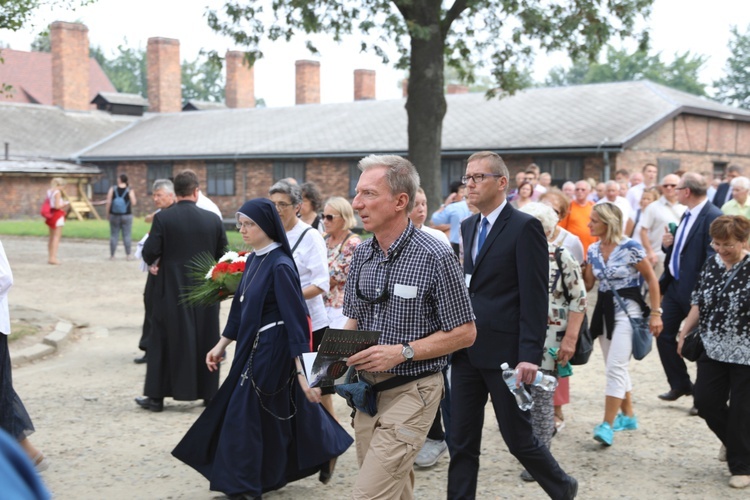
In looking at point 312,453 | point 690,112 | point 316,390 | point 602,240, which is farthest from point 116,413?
point 690,112

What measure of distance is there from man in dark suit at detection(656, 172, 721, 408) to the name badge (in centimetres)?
485

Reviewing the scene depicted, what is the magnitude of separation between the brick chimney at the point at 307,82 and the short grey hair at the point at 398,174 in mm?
54636

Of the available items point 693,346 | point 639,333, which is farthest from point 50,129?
point 693,346

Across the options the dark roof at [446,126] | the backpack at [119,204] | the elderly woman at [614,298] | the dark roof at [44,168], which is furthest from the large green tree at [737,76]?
the elderly woman at [614,298]

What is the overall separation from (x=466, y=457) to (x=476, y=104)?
32.1 metres

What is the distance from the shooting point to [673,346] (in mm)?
8227

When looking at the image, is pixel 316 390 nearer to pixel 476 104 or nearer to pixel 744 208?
pixel 744 208

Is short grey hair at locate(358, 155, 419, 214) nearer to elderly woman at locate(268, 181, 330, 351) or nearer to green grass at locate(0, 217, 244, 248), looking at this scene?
elderly woman at locate(268, 181, 330, 351)

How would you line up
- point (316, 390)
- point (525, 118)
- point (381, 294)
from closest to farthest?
point (381, 294), point (316, 390), point (525, 118)

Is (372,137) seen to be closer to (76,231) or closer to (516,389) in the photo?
(76,231)

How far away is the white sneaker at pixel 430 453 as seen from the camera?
6.53 m

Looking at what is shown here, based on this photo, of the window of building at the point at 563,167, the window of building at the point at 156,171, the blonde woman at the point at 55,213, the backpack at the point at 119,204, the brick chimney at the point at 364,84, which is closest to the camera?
the blonde woman at the point at 55,213

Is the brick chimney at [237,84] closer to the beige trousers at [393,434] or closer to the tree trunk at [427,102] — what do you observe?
the tree trunk at [427,102]

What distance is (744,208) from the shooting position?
1024cm
